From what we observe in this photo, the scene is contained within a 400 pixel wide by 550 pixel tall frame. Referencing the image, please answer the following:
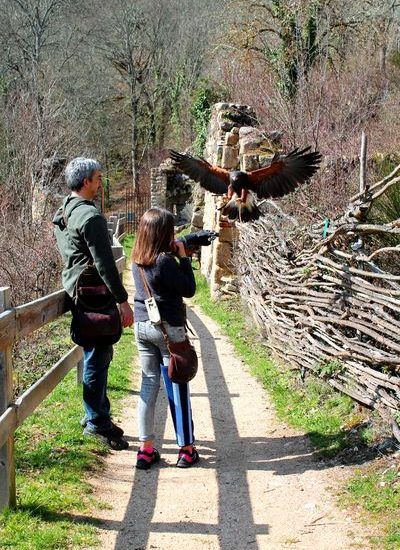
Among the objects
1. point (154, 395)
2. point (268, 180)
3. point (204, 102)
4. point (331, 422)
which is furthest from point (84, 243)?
point (204, 102)

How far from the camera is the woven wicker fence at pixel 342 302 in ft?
14.3

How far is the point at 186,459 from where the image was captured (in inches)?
163

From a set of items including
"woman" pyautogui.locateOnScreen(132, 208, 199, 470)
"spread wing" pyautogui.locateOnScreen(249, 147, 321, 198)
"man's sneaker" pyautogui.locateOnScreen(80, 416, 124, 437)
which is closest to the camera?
"woman" pyautogui.locateOnScreen(132, 208, 199, 470)

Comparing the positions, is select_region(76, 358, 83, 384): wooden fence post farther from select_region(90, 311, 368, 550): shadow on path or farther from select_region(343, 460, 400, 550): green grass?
select_region(343, 460, 400, 550): green grass

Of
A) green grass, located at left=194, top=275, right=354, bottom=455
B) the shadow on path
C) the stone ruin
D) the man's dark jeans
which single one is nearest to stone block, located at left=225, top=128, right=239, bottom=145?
the stone ruin

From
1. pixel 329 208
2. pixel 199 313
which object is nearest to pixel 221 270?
pixel 199 313

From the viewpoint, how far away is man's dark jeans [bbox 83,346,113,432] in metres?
4.25

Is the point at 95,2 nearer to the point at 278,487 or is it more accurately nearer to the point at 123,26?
the point at 123,26

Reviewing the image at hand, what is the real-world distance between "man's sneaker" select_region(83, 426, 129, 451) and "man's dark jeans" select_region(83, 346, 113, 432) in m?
0.02

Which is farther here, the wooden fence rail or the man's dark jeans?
the man's dark jeans

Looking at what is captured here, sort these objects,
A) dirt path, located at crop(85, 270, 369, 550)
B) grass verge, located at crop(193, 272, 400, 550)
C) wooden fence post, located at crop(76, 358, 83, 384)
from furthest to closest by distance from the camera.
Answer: wooden fence post, located at crop(76, 358, 83, 384), grass verge, located at crop(193, 272, 400, 550), dirt path, located at crop(85, 270, 369, 550)

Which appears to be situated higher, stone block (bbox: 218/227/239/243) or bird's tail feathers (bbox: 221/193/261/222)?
bird's tail feathers (bbox: 221/193/261/222)

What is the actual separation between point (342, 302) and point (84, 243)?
2.16 m

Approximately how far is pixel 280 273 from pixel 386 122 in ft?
32.2
